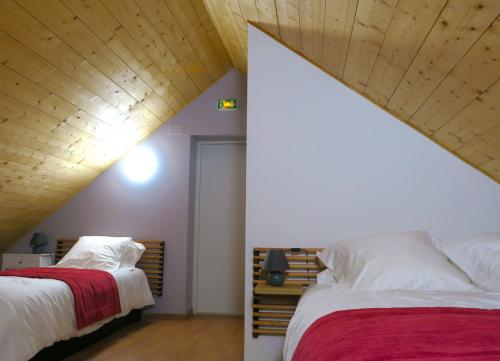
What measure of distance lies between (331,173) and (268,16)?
1214mm

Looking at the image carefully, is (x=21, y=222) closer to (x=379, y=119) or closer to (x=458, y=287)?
(x=379, y=119)

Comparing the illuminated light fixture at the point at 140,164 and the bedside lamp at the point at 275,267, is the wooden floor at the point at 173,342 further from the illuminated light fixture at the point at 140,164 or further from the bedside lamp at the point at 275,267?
the illuminated light fixture at the point at 140,164

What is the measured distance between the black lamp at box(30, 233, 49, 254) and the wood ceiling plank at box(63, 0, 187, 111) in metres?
2.00

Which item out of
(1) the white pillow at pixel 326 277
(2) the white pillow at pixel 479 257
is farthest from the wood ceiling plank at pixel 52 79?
(2) the white pillow at pixel 479 257

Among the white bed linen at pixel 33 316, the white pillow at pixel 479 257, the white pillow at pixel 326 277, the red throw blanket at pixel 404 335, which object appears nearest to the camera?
the red throw blanket at pixel 404 335

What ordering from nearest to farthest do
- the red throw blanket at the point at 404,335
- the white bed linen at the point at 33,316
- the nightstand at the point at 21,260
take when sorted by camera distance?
the red throw blanket at the point at 404,335 → the white bed linen at the point at 33,316 → the nightstand at the point at 21,260

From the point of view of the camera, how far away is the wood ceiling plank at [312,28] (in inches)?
85.4

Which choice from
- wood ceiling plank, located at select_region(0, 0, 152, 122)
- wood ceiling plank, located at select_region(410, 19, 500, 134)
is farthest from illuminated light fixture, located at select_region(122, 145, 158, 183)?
wood ceiling plank, located at select_region(410, 19, 500, 134)

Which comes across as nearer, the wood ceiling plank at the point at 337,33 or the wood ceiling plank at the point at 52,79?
the wood ceiling plank at the point at 337,33

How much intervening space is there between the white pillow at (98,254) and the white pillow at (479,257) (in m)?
2.78

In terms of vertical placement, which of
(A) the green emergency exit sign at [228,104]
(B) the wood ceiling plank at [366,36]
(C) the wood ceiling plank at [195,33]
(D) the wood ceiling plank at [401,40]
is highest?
(C) the wood ceiling plank at [195,33]

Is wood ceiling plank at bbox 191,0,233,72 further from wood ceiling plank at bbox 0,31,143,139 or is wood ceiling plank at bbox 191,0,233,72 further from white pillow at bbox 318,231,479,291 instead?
white pillow at bbox 318,231,479,291

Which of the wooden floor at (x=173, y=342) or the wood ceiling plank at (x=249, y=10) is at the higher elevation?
the wood ceiling plank at (x=249, y=10)

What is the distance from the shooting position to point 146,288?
3.76 metres
